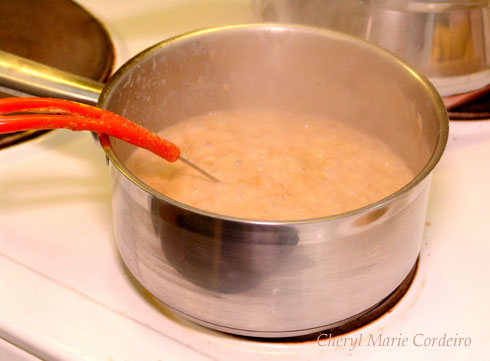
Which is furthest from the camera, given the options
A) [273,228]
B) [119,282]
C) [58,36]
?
[58,36]

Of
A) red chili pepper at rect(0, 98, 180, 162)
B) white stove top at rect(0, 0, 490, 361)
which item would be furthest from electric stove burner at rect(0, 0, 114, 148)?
red chili pepper at rect(0, 98, 180, 162)

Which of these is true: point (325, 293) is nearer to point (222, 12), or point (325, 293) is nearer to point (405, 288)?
point (405, 288)

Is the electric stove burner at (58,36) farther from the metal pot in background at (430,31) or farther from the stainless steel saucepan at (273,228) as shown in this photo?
the metal pot in background at (430,31)

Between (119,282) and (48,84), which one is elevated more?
(48,84)

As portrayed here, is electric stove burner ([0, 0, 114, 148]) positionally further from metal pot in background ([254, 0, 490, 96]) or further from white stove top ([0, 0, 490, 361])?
metal pot in background ([254, 0, 490, 96])

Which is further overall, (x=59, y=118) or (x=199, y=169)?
(x=199, y=169)

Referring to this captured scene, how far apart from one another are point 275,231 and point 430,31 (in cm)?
36

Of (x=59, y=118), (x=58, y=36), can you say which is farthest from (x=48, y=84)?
(x=58, y=36)

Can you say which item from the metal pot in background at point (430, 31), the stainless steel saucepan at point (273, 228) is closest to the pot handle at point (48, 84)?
the stainless steel saucepan at point (273, 228)

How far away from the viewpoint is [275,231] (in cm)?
41

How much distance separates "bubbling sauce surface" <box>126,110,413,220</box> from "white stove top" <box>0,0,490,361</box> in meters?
0.06

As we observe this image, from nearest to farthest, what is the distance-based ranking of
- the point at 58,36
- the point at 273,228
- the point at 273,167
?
the point at 273,228 → the point at 273,167 → the point at 58,36

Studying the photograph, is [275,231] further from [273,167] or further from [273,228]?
[273,167]

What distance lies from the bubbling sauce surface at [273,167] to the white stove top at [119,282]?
0.06 m
